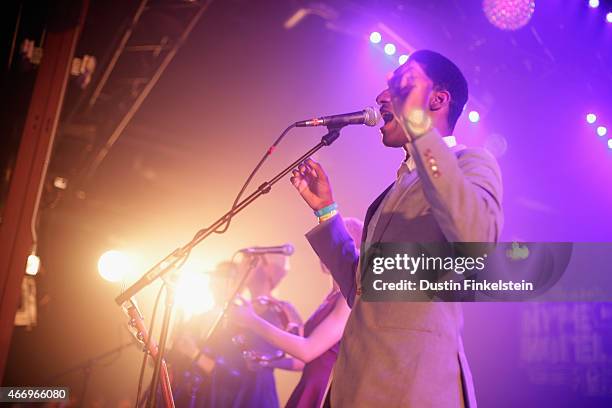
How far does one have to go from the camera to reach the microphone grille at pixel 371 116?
6.78 ft

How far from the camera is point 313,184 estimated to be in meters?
2.15

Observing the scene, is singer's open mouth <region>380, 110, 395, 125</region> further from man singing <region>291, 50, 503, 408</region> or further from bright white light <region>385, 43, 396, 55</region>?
bright white light <region>385, 43, 396, 55</region>

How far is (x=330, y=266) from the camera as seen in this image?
79.3 inches

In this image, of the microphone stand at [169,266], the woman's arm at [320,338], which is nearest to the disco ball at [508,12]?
the woman's arm at [320,338]

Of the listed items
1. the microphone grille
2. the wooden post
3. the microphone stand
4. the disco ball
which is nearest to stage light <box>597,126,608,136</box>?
the disco ball

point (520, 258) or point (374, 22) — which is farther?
point (374, 22)

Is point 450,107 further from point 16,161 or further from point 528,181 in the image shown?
point 528,181

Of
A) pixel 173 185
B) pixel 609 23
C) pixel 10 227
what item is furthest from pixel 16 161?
pixel 609 23

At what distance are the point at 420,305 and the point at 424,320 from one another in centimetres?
4

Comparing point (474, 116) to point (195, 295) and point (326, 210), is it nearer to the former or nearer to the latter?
point (195, 295)

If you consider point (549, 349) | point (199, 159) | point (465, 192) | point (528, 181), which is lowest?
point (549, 349)

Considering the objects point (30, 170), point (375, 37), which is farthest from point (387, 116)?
point (375, 37)

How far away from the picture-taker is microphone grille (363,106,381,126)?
6.78 feet

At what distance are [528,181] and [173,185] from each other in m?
4.63
